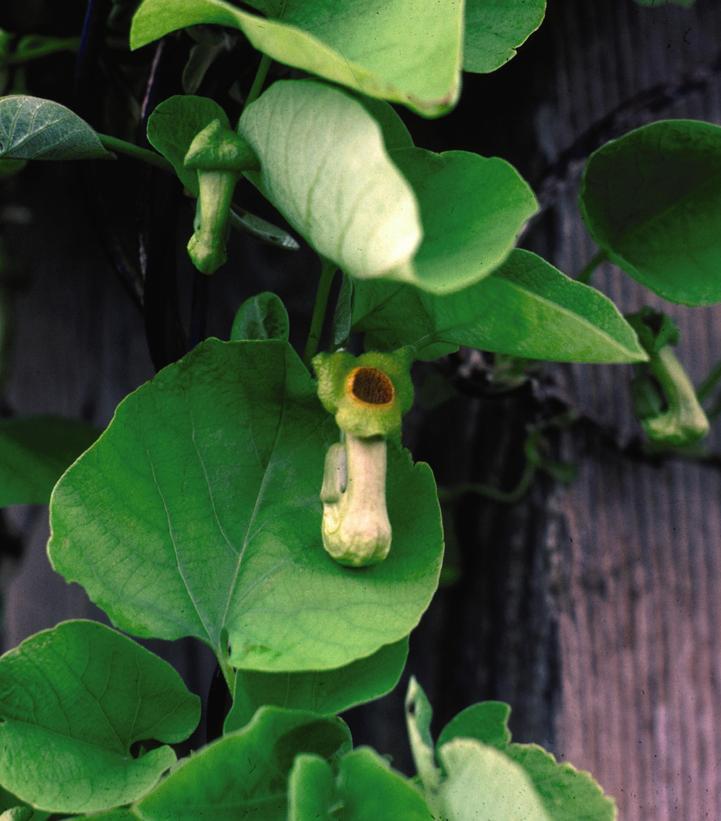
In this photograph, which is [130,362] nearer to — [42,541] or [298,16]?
[42,541]

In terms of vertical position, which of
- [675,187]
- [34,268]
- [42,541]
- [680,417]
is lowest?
[42,541]

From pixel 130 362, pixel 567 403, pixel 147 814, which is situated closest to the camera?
pixel 147 814

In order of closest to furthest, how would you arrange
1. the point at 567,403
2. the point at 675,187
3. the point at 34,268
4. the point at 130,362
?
the point at 675,187, the point at 567,403, the point at 130,362, the point at 34,268

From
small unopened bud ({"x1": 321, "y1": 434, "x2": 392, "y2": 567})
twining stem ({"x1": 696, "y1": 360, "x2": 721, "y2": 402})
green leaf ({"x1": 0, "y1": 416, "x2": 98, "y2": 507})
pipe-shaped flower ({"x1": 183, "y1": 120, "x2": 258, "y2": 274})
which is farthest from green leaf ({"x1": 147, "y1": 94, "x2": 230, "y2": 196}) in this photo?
twining stem ({"x1": 696, "y1": 360, "x2": 721, "y2": 402})

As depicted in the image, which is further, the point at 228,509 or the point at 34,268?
the point at 34,268

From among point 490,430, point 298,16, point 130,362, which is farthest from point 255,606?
point 130,362

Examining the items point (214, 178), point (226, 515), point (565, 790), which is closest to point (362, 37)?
point (214, 178)

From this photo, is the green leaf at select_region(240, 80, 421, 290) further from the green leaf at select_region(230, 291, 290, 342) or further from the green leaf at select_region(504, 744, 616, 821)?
the green leaf at select_region(504, 744, 616, 821)
